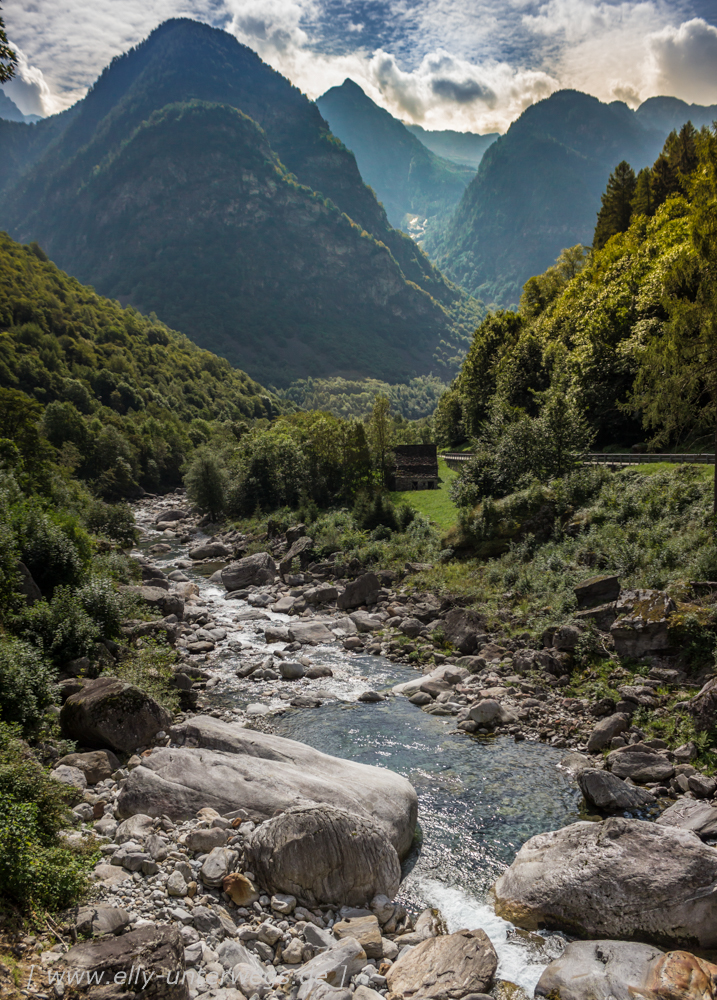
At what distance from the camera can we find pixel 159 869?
31.5ft

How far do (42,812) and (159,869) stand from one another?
7.35ft

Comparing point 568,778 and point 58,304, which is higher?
point 58,304

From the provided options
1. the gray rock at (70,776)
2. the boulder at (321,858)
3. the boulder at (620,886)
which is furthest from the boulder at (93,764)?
the boulder at (620,886)

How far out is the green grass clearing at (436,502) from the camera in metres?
40.6

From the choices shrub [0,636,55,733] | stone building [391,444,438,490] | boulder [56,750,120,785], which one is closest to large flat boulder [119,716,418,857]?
boulder [56,750,120,785]

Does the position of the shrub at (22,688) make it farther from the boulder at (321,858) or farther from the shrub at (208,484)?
the shrub at (208,484)

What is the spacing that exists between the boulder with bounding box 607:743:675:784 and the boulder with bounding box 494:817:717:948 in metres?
3.21

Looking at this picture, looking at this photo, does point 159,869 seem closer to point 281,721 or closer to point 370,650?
point 281,721

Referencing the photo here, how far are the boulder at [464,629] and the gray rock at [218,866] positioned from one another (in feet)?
48.7

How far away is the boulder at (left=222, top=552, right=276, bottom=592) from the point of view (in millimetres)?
36938

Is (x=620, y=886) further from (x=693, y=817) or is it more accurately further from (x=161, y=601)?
(x=161, y=601)

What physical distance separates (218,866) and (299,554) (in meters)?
29.8

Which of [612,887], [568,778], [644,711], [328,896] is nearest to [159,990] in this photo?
[328,896]

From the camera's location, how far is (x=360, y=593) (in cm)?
3114
